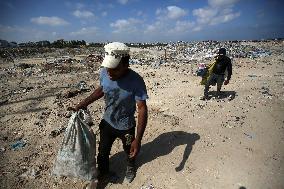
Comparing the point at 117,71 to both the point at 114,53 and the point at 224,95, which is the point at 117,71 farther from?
the point at 224,95

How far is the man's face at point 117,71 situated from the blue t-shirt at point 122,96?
54 millimetres

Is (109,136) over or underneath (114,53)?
underneath

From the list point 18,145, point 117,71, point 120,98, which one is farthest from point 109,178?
point 18,145

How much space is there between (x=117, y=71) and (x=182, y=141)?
2.08m

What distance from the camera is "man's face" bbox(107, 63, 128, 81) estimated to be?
8.70 feet

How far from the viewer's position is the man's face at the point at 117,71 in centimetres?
265

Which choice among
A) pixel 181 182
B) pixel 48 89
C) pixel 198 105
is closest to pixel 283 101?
pixel 198 105

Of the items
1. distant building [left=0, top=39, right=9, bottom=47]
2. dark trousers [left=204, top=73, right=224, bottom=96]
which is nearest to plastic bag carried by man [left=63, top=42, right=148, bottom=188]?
dark trousers [left=204, top=73, right=224, bottom=96]

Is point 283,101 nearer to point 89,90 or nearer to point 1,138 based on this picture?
point 89,90

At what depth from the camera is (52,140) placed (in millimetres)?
4879

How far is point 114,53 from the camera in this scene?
2.52 meters

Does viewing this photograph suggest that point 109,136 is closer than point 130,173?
Yes

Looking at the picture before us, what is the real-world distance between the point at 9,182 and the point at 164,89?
19.0ft

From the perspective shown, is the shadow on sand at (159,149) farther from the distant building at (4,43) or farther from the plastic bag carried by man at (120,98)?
the distant building at (4,43)
